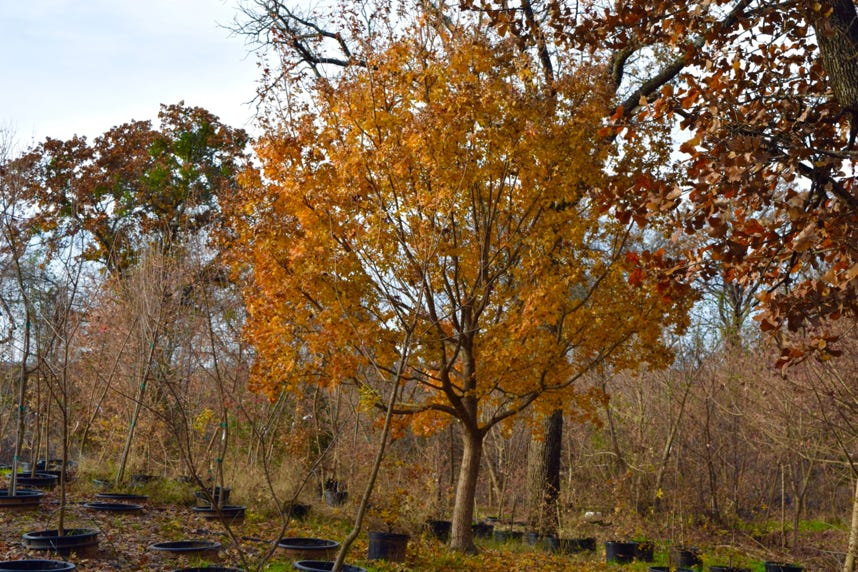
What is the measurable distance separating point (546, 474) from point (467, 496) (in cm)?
239

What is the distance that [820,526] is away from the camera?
1495 cm

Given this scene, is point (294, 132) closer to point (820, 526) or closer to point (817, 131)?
point (817, 131)

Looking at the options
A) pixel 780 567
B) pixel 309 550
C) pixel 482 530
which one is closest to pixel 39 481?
pixel 309 550

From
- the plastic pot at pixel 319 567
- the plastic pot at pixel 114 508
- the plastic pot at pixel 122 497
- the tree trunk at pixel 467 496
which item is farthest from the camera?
the tree trunk at pixel 467 496

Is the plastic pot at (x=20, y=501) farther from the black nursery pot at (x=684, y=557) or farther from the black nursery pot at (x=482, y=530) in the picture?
the black nursery pot at (x=684, y=557)

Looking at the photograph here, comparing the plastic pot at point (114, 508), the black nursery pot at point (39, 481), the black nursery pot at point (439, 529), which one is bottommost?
the black nursery pot at point (439, 529)

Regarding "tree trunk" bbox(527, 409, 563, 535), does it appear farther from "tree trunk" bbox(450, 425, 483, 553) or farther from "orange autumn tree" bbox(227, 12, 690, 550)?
"orange autumn tree" bbox(227, 12, 690, 550)

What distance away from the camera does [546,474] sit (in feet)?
36.6

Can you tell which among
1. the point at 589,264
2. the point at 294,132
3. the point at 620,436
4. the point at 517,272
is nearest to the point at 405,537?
the point at 517,272

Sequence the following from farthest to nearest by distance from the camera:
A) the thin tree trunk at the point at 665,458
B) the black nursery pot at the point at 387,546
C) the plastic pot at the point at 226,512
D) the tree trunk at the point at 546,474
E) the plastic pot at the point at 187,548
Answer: the thin tree trunk at the point at 665,458 → the tree trunk at the point at 546,474 → the plastic pot at the point at 226,512 → the black nursery pot at the point at 387,546 → the plastic pot at the point at 187,548

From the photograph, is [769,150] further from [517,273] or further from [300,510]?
[300,510]

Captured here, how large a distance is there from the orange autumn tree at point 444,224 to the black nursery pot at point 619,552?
258 cm

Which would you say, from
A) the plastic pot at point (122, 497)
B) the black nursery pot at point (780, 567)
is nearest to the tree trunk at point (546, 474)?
the black nursery pot at point (780, 567)

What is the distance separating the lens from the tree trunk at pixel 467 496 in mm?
8953
